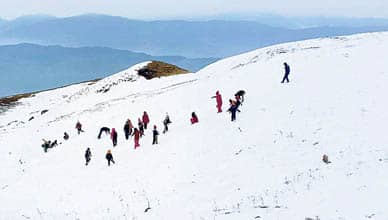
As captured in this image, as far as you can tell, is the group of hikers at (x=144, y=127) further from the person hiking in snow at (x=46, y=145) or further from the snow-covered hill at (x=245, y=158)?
the snow-covered hill at (x=245, y=158)

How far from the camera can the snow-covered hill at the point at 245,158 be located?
1995cm

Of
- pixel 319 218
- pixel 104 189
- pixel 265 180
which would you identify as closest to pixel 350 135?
pixel 265 180

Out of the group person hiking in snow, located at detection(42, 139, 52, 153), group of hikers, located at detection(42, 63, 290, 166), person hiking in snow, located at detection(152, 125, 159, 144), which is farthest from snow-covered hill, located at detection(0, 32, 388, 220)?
person hiking in snow, located at detection(42, 139, 52, 153)

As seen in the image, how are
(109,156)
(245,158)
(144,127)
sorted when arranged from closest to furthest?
(245,158)
(109,156)
(144,127)

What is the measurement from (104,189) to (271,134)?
9.10 m

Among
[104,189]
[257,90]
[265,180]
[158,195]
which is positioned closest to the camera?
[265,180]

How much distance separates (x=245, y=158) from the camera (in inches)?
1020

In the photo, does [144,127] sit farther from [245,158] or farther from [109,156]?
[245,158]

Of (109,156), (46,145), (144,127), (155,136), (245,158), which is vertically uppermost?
(245,158)

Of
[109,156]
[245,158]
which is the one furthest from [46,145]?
[245,158]

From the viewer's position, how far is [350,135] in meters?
24.8

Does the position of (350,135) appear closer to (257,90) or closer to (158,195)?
(158,195)

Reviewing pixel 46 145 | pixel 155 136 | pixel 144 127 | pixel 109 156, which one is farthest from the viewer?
pixel 46 145

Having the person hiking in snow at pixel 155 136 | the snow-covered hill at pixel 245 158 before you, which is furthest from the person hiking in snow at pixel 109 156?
the person hiking in snow at pixel 155 136
